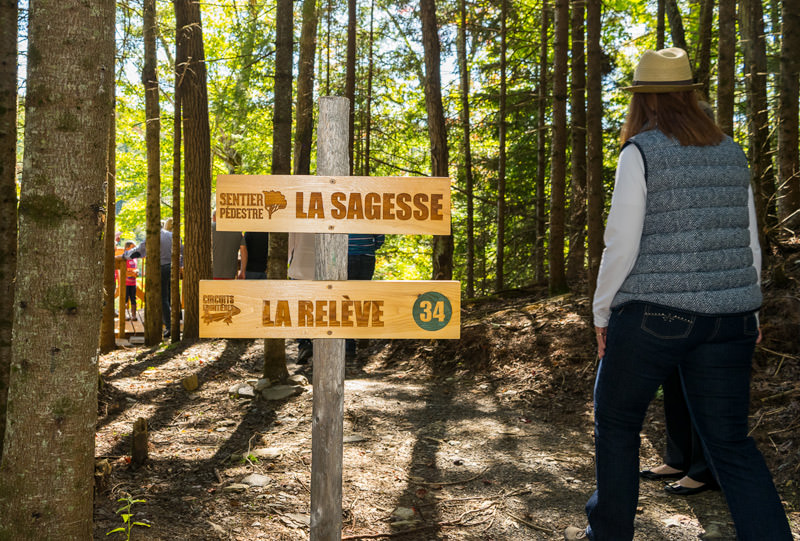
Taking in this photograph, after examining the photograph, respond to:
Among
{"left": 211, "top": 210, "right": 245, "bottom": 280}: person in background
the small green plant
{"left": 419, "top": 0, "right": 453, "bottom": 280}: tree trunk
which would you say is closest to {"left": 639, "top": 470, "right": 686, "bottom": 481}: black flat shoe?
the small green plant

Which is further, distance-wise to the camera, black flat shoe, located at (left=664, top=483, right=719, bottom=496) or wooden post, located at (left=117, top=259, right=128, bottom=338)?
wooden post, located at (left=117, top=259, right=128, bottom=338)

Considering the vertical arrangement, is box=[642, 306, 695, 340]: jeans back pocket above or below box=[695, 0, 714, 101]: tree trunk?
below

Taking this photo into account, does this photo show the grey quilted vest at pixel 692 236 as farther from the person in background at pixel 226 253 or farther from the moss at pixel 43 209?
the person in background at pixel 226 253

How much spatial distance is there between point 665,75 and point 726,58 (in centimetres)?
399

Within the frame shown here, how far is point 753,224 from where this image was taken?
9.55ft

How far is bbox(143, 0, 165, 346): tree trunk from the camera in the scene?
10648 millimetres

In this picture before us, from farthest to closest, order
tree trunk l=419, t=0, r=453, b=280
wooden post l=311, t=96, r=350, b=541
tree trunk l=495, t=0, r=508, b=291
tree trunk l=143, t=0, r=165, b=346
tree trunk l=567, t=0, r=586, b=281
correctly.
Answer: tree trunk l=495, t=0, r=508, b=291 → tree trunk l=143, t=0, r=165, b=346 → tree trunk l=419, t=0, r=453, b=280 → tree trunk l=567, t=0, r=586, b=281 → wooden post l=311, t=96, r=350, b=541

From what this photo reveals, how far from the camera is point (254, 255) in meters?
9.03

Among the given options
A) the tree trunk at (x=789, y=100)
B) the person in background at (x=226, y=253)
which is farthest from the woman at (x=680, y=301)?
the person in background at (x=226, y=253)

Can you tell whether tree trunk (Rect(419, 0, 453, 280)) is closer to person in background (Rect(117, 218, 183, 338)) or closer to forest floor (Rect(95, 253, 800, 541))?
forest floor (Rect(95, 253, 800, 541))

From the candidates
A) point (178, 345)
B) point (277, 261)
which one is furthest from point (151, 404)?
point (178, 345)

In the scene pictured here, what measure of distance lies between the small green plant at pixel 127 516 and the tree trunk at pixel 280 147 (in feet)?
9.77

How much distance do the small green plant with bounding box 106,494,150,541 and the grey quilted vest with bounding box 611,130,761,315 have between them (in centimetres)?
259

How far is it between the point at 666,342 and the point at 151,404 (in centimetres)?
522
